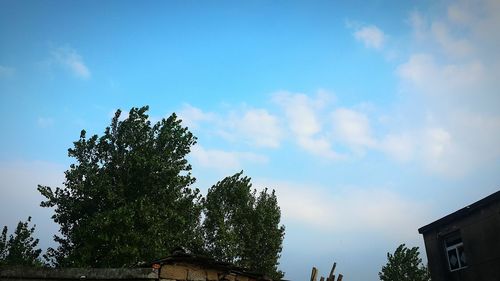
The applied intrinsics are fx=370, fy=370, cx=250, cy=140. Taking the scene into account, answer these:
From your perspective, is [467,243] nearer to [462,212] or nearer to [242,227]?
[462,212]

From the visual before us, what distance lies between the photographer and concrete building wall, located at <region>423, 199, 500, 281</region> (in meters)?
15.3

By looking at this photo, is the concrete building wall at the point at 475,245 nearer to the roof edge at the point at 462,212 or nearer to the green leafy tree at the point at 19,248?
the roof edge at the point at 462,212

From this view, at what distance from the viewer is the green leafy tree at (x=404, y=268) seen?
101 ft

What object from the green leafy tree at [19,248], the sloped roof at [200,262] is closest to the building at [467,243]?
the sloped roof at [200,262]

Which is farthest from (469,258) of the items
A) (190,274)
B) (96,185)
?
(96,185)

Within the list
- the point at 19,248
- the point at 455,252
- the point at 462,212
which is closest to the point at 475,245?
the point at 462,212

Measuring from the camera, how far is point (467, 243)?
16594 mm

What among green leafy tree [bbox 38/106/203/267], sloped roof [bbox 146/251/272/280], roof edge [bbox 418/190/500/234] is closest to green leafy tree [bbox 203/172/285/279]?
green leafy tree [bbox 38/106/203/267]

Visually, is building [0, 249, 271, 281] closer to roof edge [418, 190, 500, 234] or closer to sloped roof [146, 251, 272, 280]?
sloped roof [146, 251, 272, 280]

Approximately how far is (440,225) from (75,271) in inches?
656

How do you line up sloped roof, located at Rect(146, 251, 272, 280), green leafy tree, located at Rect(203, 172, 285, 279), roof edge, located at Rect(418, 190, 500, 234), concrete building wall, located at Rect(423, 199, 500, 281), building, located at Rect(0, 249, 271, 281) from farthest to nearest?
1. green leafy tree, located at Rect(203, 172, 285, 279)
2. roof edge, located at Rect(418, 190, 500, 234)
3. concrete building wall, located at Rect(423, 199, 500, 281)
4. sloped roof, located at Rect(146, 251, 272, 280)
5. building, located at Rect(0, 249, 271, 281)

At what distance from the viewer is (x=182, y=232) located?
22594 millimetres

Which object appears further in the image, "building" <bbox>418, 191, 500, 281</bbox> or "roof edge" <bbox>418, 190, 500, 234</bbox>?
"roof edge" <bbox>418, 190, 500, 234</bbox>

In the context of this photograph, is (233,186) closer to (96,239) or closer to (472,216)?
(96,239)
